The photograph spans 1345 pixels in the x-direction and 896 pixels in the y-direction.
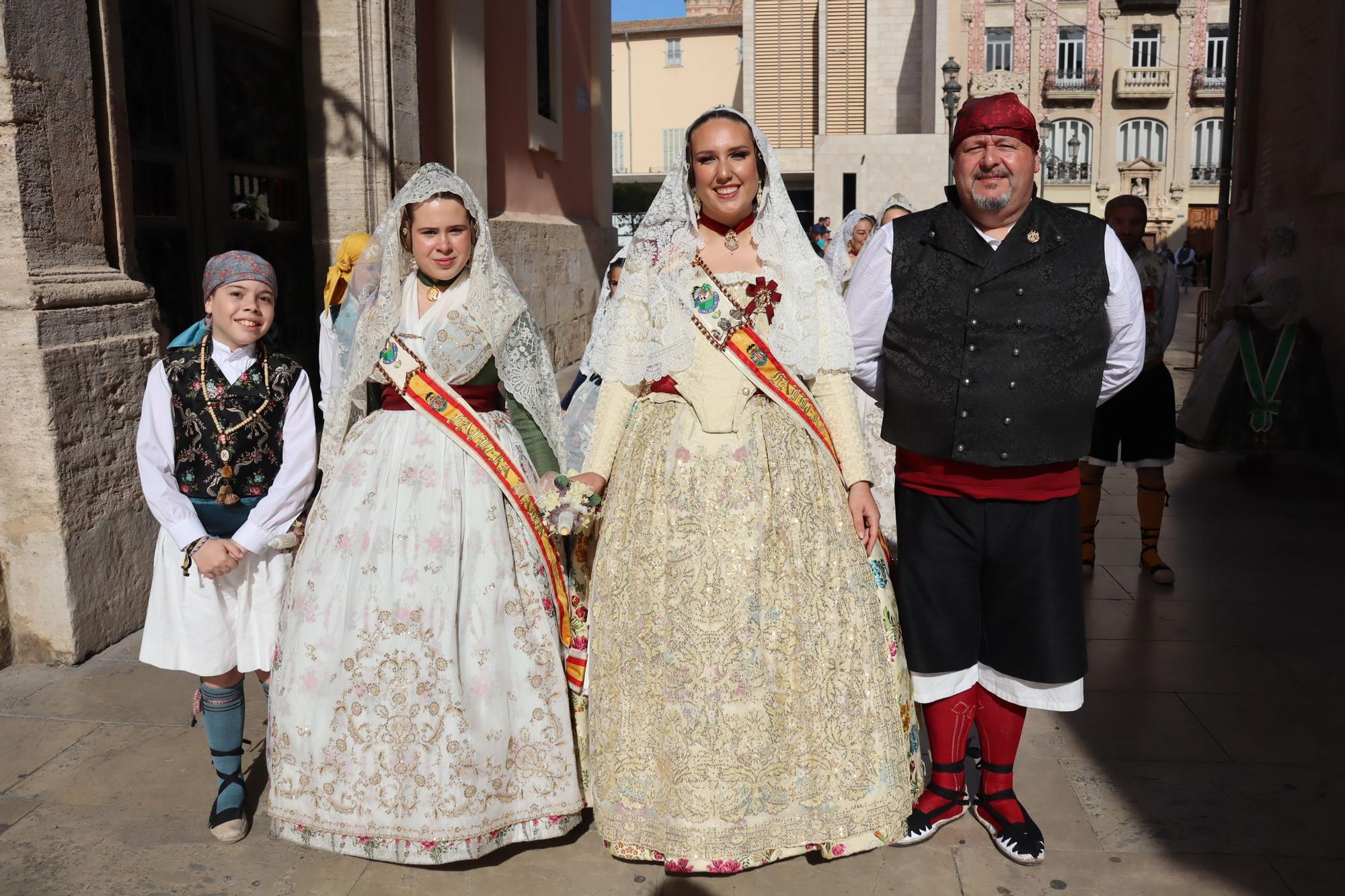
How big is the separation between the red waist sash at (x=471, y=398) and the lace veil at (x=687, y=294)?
35 cm

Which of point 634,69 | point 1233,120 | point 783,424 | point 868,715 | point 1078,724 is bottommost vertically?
point 1078,724

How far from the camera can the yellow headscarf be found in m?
4.78

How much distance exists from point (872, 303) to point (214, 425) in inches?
72.3

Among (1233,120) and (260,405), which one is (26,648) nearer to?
(260,405)

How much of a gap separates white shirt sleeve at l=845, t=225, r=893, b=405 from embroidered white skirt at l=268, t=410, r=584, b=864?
1.06 meters

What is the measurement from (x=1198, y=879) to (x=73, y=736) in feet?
11.5

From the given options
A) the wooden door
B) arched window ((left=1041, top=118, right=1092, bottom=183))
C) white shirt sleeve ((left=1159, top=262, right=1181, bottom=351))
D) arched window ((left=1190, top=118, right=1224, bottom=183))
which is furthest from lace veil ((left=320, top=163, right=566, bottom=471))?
arched window ((left=1190, top=118, right=1224, bottom=183))

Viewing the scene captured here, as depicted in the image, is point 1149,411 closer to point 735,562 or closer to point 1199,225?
point 735,562

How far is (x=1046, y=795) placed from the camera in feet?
11.1

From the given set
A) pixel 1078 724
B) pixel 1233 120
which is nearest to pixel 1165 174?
pixel 1233 120

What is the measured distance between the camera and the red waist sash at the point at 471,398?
123 inches

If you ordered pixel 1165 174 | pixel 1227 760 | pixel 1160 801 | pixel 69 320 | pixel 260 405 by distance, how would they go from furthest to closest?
pixel 1165 174
pixel 69 320
pixel 1227 760
pixel 1160 801
pixel 260 405

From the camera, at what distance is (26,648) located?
4.36 meters

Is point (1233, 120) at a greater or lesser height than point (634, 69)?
lesser
